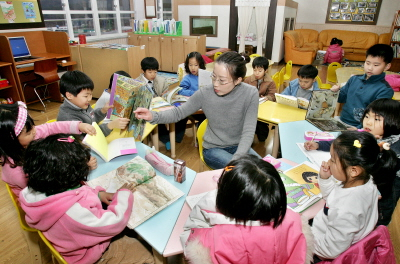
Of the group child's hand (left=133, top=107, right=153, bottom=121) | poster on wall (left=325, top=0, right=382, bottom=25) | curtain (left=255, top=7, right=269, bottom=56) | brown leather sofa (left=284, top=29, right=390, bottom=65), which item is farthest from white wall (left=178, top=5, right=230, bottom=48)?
child's hand (left=133, top=107, right=153, bottom=121)

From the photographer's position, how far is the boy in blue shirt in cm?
206

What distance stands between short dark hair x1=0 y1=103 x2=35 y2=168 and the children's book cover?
1374 mm

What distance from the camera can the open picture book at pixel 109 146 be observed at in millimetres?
1496

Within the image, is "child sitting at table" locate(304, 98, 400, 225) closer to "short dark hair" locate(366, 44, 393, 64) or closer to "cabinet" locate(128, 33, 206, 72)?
"short dark hair" locate(366, 44, 393, 64)

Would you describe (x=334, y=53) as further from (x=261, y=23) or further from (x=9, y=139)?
(x=9, y=139)

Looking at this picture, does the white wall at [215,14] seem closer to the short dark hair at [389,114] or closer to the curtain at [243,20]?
the curtain at [243,20]

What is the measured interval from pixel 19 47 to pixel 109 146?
12.1 feet

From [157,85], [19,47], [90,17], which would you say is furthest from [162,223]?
[90,17]

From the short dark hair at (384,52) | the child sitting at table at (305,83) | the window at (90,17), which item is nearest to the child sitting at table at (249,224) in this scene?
the short dark hair at (384,52)

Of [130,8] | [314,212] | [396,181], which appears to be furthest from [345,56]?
A: [314,212]

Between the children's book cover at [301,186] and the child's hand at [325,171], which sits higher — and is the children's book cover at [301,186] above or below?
below

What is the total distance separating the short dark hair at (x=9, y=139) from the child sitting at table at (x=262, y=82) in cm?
239

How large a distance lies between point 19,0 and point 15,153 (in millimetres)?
4176

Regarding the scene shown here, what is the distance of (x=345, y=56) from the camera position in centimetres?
823
